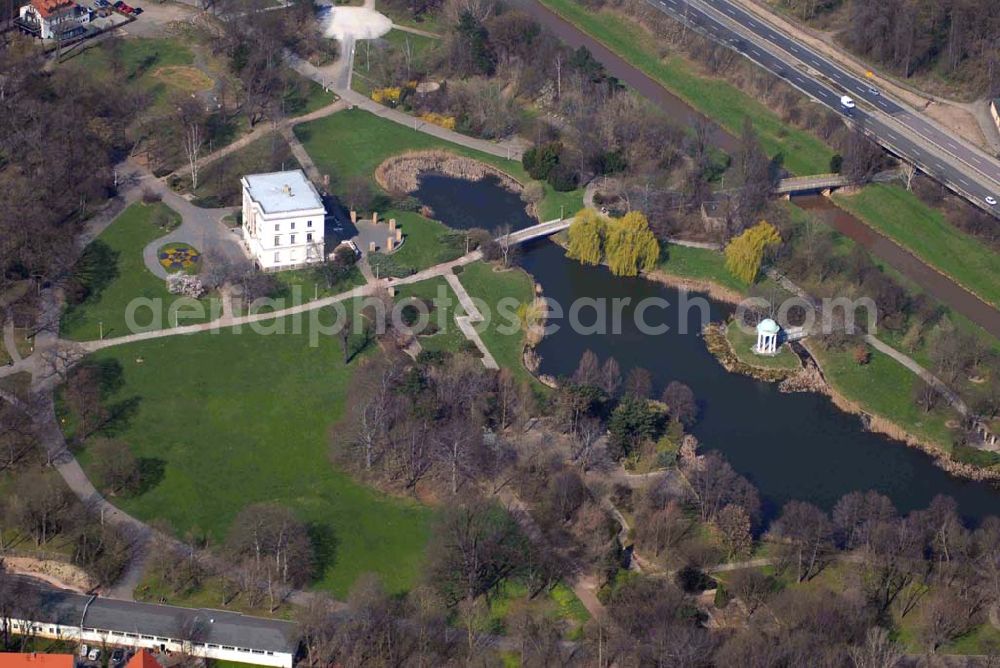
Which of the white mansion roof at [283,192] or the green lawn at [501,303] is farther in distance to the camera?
the white mansion roof at [283,192]

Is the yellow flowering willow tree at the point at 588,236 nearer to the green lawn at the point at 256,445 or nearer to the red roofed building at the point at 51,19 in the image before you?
the green lawn at the point at 256,445

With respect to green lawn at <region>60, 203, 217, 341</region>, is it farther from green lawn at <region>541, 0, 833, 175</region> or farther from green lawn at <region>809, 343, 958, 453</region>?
green lawn at <region>541, 0, 833, 175</region>

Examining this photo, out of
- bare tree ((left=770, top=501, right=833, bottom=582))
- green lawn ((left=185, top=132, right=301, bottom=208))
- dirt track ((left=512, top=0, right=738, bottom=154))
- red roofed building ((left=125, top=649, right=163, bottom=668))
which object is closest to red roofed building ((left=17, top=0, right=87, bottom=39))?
green lawn ((left=185, top=132, right=301, bottom=208))

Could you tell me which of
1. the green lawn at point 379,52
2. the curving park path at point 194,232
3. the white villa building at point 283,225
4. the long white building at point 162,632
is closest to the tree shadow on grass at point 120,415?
the curving park path at point 194,232

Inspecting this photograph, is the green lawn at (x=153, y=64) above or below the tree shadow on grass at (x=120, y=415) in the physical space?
below

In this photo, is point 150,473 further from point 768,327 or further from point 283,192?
point 768,327
